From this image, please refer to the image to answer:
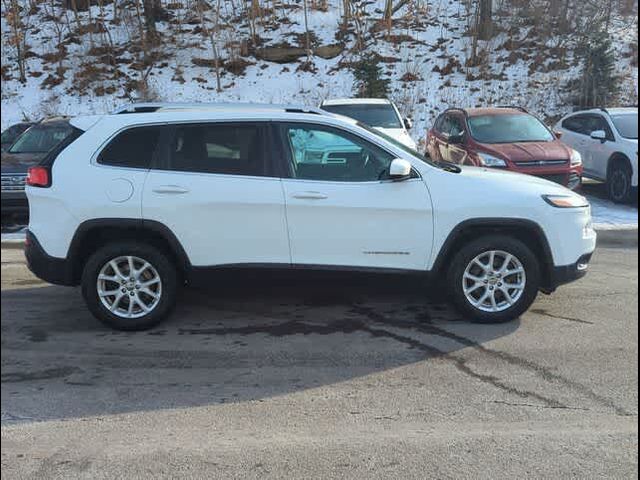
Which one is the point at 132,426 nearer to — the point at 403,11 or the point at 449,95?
the point at 403,11

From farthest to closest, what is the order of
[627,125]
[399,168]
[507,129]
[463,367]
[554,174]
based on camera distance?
[627,125] < [554,174] < [507,129] < [399,168] < [463,367]

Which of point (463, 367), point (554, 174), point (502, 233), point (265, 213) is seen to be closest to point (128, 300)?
point (265, 213)

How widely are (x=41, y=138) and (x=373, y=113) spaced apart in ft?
12.9

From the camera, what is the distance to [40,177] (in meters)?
5.02

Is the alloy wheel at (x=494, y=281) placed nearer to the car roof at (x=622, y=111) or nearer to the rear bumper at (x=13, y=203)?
the car roof at (x=622, y=111)

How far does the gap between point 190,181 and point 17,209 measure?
5037mm

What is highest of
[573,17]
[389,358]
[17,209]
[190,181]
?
[573,17]

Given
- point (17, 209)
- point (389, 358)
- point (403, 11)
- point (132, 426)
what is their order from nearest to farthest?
1. point (132, 426)
2. point (389, 358)
3. point (403, 11)
4. point (17, 209)

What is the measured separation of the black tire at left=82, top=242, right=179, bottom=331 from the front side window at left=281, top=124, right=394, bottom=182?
1318 mm

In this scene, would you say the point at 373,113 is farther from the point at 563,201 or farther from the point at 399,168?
the point at 563,201

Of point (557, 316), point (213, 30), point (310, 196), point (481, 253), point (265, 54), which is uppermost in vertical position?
point (213, 30)

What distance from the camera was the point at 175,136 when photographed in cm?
508

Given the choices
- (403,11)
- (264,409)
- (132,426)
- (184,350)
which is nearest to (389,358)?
(264,409)

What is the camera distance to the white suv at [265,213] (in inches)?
195
